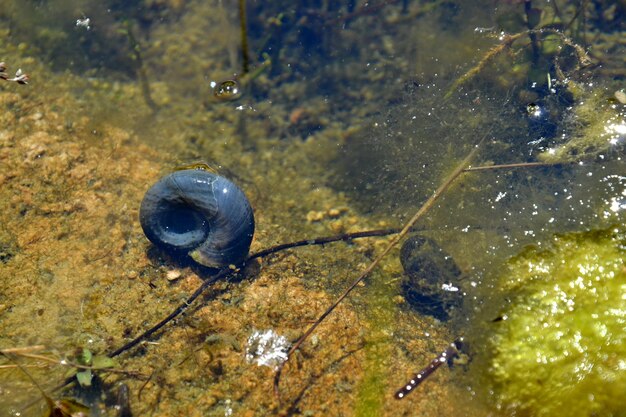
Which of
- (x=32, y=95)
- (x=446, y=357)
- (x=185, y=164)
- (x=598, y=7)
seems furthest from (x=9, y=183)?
(x=598, y=7)

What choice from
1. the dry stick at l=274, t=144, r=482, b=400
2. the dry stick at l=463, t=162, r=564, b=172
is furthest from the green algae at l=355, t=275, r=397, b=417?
the dry stick at l=463, t=162, r=564, b=172

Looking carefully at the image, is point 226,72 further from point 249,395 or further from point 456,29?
point 249,395

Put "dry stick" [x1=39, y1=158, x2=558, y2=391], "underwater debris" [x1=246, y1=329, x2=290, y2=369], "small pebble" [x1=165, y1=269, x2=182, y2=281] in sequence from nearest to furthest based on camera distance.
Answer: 1. "underwater debris" [x1=246, y1=329, x2=290, y2=369]
2. "dry stick" [x1=39, y1=158, x2=558, y2=391]
3. "small pebble" [x1=165, y1=269, x2=182, y2=281]

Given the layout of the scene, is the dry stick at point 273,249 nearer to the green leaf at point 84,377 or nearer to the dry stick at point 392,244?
the dry stick at point 392,244

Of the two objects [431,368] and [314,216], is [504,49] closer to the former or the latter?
[314,216]

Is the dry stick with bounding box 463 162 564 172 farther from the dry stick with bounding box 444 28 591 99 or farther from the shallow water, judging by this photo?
the dry stick with bounding box 444 28 591 99

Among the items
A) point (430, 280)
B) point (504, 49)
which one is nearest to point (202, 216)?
point (430, 280)
